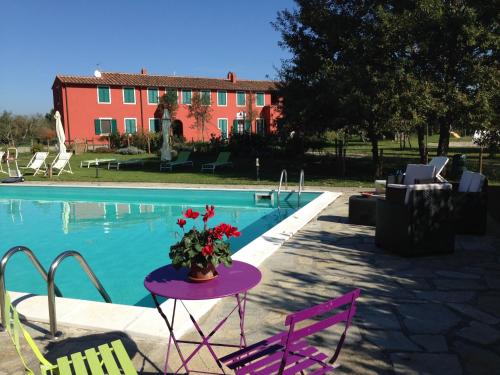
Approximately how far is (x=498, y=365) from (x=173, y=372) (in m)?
2.27

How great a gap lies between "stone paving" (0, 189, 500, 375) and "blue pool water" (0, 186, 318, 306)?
184 centimetres

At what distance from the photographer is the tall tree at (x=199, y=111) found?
36719 mm

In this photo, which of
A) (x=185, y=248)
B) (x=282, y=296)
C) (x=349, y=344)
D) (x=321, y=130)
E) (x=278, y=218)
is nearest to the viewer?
(x=185, y=248)

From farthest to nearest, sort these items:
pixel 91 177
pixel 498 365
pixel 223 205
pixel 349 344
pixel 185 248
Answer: pixel 91 177
pixel 223 205
pixel 349 344
pixel 498 365
pixel 185 248

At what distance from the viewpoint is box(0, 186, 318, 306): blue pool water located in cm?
683

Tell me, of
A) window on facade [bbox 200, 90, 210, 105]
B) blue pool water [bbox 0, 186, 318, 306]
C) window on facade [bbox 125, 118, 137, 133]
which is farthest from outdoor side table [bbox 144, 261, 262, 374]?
window on facade [bbox 200, 90, 210, 105]

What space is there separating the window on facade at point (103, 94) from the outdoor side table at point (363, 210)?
1206 inches

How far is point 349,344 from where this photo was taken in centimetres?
338

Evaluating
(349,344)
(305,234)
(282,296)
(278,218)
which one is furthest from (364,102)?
(349,344)

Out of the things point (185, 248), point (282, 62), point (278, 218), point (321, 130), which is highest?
point (282, 62)

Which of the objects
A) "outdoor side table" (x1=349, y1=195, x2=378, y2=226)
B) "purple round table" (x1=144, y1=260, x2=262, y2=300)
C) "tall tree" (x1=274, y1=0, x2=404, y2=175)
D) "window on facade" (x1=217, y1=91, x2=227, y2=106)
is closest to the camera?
"purple round table" (x1=144, y1=260, x2=262, y2=300)

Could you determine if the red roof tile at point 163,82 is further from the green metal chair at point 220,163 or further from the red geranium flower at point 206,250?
the red geranium flower at point 206,250

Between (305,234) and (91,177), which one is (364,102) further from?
(91,177)

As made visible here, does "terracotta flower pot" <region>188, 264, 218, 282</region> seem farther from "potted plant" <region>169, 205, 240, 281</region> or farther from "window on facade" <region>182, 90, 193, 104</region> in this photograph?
"window on facade" <region>182, 90, 193, 104</region>
